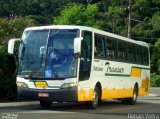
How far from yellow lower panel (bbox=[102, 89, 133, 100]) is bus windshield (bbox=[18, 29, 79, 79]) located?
3570 mm

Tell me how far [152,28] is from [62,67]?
53.1 m

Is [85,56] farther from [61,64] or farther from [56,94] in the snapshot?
[56,94]

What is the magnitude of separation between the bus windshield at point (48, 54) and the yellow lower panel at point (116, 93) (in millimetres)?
3570

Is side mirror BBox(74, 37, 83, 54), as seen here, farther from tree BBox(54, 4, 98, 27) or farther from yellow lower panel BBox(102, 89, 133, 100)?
tree BBox(54, 4, 98, 27)

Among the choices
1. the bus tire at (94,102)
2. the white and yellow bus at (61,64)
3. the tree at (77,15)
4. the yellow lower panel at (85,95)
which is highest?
the tree at (77,15)

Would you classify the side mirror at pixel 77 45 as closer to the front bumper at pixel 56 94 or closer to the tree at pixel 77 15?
the front bumper at pixel 56 94

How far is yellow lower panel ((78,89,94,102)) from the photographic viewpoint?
20.1m

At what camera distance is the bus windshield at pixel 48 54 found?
65.4 feet

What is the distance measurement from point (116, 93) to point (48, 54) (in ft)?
19.7

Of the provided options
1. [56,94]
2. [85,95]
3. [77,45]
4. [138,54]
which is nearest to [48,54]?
[77,45]

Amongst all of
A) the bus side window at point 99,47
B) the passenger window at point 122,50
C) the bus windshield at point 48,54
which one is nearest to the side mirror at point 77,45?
the bus windshield at point 48,54

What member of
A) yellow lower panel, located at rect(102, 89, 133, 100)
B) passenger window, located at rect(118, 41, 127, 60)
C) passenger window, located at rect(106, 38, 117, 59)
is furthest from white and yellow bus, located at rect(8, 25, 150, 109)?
passenger window, located at rect(118, 41, 127, 60)

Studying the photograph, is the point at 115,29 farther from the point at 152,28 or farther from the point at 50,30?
the point at 50,30

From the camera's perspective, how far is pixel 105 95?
2333cm
